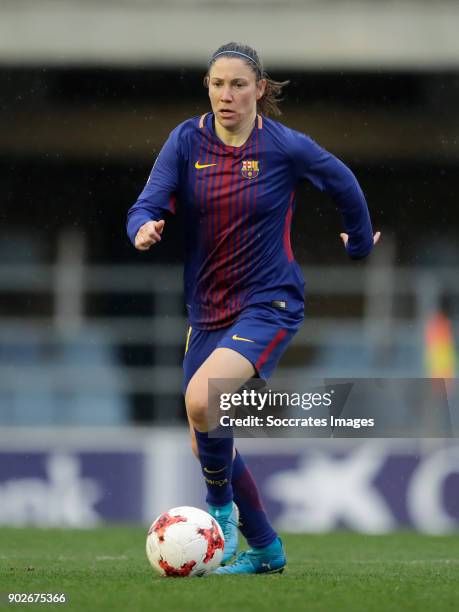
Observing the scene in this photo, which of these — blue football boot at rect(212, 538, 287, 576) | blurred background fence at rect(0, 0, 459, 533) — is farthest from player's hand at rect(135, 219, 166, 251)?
blurred background fence at rect(0, 0, 459, 533)

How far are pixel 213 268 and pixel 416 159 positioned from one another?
33.1 feet

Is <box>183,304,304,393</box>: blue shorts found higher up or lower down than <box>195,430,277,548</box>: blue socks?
higher up

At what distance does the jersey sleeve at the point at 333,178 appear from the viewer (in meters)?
5.47

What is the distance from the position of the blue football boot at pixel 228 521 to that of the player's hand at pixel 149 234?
1.19 meters

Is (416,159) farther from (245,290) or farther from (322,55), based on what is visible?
(245,290)

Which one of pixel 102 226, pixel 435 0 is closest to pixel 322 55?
pixel 435 0

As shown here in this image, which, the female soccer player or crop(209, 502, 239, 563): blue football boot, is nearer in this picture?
the female soccer player

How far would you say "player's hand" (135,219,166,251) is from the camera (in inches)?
194

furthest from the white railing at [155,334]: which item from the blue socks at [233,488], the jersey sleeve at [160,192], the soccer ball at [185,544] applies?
the soccer ball at [185,544]

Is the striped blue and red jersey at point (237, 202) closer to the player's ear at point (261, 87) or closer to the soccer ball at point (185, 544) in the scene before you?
the player's ear at point (261, 87)

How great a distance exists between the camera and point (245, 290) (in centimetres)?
541

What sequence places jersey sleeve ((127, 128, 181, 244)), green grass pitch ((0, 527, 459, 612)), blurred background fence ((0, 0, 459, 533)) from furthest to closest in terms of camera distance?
blurred background fence ((0, 0, 459, 533)) → jersey sleeve ((127, 128, 181, 244)) → green grass pitch ((0, 527, 459, 612))

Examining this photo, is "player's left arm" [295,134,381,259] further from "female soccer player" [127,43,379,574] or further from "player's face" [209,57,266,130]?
"player's face" [209,57,266,130]

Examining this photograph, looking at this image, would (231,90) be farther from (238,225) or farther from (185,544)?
→ (185,544)
